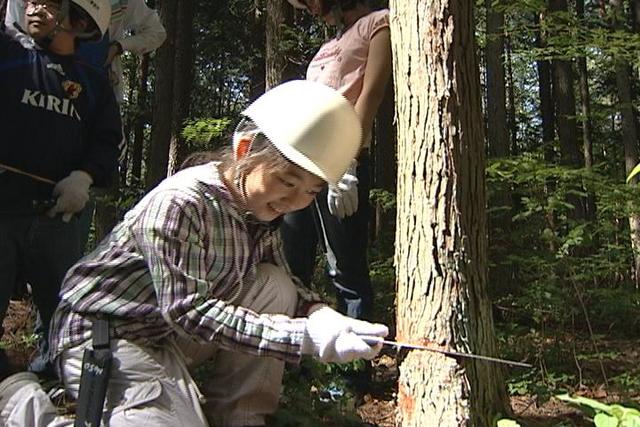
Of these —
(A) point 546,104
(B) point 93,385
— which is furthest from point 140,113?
(B) point 93,385

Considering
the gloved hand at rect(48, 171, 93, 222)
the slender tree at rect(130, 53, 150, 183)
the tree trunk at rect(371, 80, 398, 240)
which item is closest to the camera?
the gloved hand at rect(48, 171, 93, 222)

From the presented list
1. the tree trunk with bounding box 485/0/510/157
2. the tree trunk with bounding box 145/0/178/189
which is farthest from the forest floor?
the tree trunk with bounding box 145/0/178/189

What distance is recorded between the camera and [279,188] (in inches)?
75.4

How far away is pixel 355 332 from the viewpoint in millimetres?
1827

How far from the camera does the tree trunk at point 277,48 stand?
5555mm

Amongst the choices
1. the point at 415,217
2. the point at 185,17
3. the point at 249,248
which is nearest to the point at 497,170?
the point at 415,217

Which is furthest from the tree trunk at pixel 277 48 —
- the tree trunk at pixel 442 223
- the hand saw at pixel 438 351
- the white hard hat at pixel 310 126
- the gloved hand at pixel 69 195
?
the hand saw at pixel 438 351

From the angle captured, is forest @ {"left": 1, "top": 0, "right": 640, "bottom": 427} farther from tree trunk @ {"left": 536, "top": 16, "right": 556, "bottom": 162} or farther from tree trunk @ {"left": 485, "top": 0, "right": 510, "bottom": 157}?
tree trunk @ {"left": 536, "top": 16, "right": 556, "bottom": 162}

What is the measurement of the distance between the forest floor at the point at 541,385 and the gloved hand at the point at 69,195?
118cm

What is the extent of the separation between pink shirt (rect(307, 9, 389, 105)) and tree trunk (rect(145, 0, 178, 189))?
6.27 metres

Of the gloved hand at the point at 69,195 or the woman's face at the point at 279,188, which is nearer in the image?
the woman's face at the point at 279,188

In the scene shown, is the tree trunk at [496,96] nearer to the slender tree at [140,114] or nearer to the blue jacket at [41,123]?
the blue jacket at [41,123]

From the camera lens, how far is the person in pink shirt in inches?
116

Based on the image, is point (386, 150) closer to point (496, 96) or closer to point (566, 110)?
point (496, 96)
